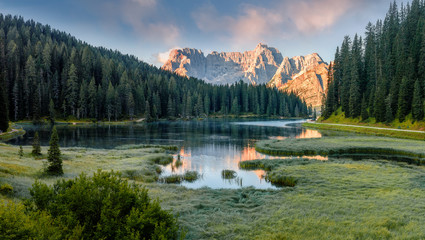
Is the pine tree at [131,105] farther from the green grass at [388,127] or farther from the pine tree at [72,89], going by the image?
the green grass at [388,127]

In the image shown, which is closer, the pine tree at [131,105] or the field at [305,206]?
the field at [305,206]

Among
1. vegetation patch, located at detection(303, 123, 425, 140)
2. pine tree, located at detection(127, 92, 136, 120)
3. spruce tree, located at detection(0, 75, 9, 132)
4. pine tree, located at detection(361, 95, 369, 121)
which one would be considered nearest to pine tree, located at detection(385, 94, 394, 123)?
vegetation patch, located at detection(303, 123, 425, 140)

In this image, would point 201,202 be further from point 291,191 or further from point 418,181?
point 418,181

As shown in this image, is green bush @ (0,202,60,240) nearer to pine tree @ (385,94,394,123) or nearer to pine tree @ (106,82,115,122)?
pine tree @ (385,94,394,123)

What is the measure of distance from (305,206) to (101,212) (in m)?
12.4

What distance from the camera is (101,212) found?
8273mm

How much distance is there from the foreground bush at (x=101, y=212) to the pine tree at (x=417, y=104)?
8157cm

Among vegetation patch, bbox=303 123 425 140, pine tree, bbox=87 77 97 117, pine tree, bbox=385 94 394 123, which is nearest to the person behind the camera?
vegetation patch, bbox=303 123 425 140

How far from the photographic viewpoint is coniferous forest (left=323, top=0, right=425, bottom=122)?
73.2m

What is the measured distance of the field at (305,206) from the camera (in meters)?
11.7

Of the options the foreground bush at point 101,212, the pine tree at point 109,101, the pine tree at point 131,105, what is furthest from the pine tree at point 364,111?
the pine tree at point 109,101

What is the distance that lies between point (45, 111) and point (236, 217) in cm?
13593

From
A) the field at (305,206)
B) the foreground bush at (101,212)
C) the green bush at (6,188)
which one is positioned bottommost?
the field at (305,206)

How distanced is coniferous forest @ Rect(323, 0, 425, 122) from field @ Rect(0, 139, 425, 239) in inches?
2472
